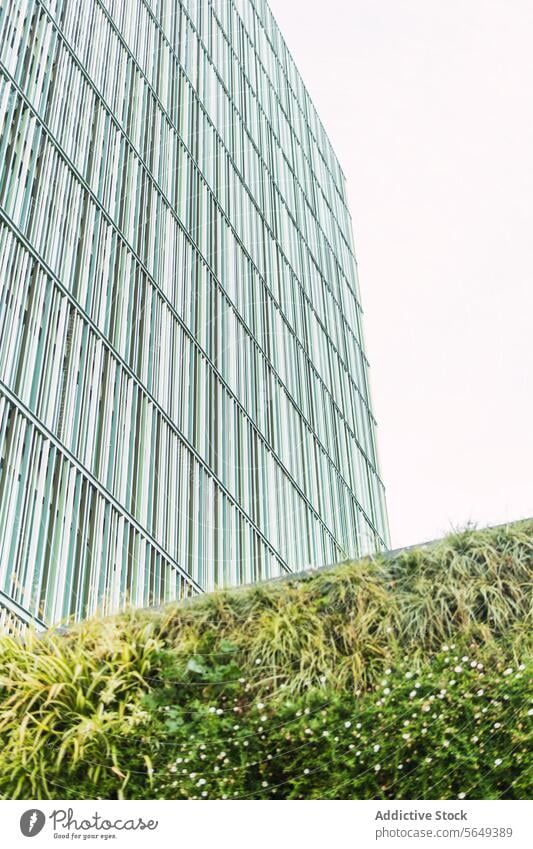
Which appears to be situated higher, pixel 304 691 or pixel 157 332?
pixel 157 332

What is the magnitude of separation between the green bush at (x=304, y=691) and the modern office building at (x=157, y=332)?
0.78 metres

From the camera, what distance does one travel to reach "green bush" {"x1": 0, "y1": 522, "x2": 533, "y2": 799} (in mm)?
6500

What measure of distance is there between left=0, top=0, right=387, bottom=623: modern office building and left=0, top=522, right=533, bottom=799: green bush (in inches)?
30.8

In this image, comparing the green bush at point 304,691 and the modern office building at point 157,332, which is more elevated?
the modern office building at point 157,332

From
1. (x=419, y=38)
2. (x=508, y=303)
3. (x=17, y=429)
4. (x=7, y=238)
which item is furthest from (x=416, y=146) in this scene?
(x=17, y=429)

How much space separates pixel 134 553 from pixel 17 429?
262 centimetres

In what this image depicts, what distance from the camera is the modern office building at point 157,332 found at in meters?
13.8

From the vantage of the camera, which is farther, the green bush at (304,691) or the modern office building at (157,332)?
the modern office building at (157,332)

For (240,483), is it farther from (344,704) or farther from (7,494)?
(344,704)

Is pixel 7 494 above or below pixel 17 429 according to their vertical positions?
below

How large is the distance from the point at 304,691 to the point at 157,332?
463 inches

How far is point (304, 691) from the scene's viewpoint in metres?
6.96

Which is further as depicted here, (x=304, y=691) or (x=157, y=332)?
(x=157, y=332)
